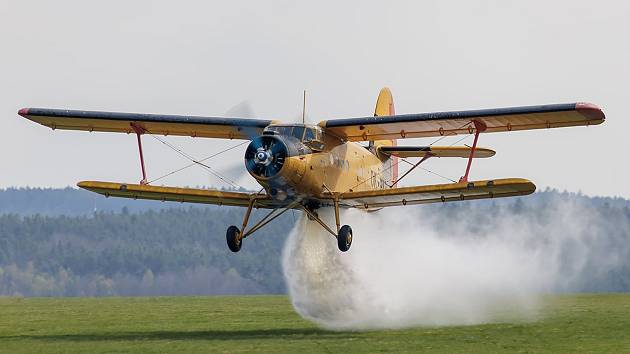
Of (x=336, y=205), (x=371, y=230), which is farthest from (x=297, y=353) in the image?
(x=371, y=230)

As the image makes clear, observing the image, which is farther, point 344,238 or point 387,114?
point 387,114

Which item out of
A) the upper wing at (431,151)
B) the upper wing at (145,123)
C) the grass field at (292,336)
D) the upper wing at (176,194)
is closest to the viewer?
the grass field at (292,336)

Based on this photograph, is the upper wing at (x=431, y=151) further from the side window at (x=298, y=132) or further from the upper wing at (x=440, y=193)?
the side window at (x=298, y=132)

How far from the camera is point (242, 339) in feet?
93.7

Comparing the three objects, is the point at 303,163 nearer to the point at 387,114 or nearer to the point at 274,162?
the point at 274,162

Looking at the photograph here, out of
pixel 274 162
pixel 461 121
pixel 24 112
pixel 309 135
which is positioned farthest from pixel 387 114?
pixel 274 162

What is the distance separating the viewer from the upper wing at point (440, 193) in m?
29.3

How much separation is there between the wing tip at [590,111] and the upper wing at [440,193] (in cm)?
234

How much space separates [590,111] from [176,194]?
433 inches

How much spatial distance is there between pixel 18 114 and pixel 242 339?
33.5 ft

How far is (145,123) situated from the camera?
33812mm

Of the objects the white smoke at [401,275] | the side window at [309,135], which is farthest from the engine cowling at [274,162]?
the white smoke at [401,275]

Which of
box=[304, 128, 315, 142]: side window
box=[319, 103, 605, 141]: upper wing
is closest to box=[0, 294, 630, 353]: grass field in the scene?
box=[304, 128, 315, 142]: side window

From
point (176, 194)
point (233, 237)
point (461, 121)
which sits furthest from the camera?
point (461, 121)
